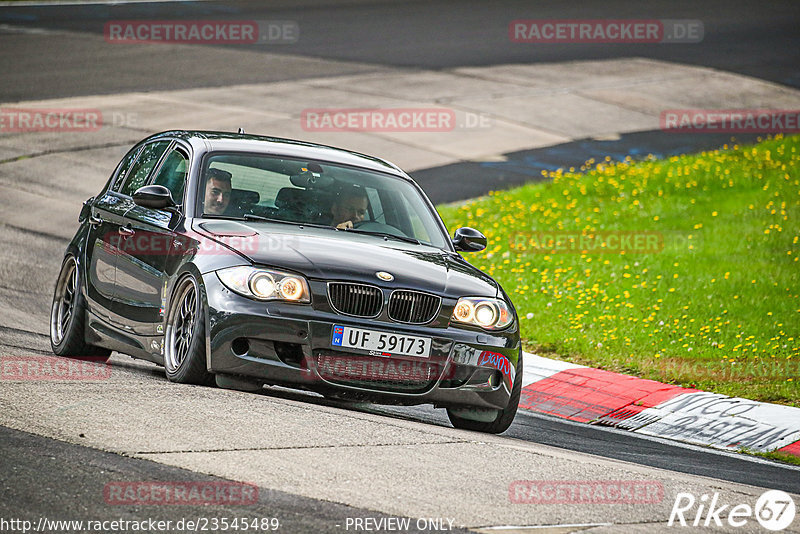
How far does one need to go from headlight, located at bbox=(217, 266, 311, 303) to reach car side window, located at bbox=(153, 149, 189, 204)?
4.35 feet

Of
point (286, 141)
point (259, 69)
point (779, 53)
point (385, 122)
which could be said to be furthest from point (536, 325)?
point (779, 53)

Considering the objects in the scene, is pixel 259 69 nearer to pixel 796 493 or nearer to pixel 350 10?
pixel 350 10

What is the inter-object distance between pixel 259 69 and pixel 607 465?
23488 millimetres

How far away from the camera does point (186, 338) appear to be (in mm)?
7703

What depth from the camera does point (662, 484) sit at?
6.46 meters

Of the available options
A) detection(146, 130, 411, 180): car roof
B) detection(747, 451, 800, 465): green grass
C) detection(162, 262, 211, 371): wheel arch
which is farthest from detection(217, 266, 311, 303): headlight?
detection(747, 451, 800, 465): green grass

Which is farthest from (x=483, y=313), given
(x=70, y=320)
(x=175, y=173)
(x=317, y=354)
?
(x=70, y=320)

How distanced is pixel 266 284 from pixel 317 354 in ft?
1.66

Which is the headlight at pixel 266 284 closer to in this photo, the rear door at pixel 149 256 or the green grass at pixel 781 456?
the rear door at pixel 149 256

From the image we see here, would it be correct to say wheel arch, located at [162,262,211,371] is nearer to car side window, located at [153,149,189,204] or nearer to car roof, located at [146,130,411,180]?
car side window, located at [153,149,189,204]

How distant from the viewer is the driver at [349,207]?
852cm

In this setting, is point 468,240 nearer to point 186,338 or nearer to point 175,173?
point 175,173

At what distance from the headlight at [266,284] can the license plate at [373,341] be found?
282 mm

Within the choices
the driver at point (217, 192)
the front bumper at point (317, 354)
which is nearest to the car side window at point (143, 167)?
the driver at point (217, 192)
